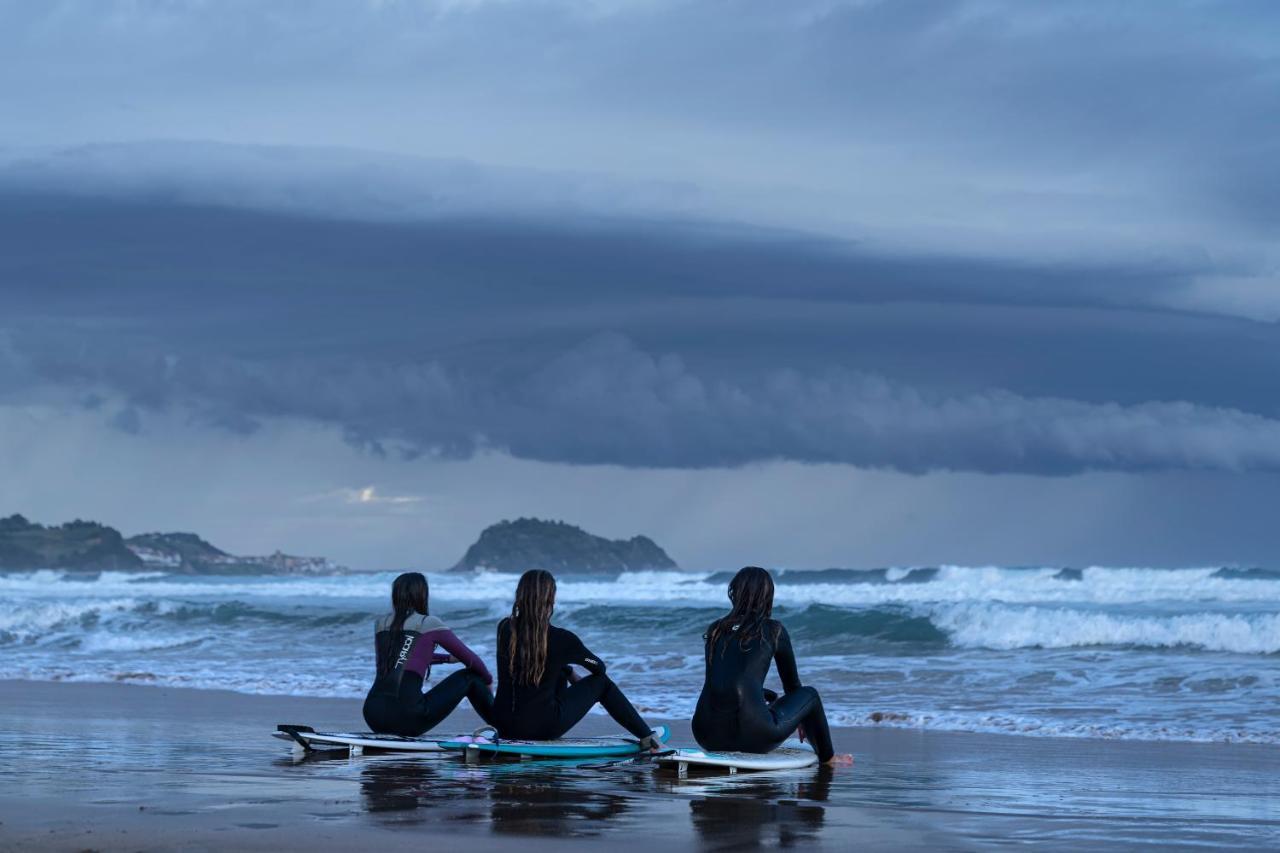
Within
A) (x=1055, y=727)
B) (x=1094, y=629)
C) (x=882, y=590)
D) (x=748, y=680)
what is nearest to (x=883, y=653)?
(x=1094, y=629)

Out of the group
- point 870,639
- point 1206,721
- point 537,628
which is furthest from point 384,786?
point 870,639

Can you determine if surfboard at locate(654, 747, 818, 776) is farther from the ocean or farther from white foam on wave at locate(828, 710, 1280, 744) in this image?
the ocean

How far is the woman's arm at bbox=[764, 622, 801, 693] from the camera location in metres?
9.46

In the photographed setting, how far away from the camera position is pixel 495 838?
685 centimetres

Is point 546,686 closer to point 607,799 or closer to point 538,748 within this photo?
point 538,748

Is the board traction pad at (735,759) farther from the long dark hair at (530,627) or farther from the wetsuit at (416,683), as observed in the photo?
the wetsuit at (416,683)

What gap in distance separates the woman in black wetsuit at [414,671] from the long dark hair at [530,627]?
0.25 metres

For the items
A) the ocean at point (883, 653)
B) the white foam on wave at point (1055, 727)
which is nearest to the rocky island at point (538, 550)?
the ocean at point (883, 653)

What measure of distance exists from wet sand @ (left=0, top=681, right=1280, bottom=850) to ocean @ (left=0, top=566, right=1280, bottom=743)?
3.02 meters

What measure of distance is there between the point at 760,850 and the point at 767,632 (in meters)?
2.80

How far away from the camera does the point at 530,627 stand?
9867 millimetres

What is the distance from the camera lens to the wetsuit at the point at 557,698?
10.1m

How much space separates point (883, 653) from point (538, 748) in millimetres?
14913

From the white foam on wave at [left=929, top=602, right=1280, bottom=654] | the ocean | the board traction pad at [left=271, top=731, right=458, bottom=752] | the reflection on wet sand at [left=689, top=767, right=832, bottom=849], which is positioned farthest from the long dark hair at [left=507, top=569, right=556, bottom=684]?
the white foam on wave at [left=929, top=602, right=1280, bottom=654]
